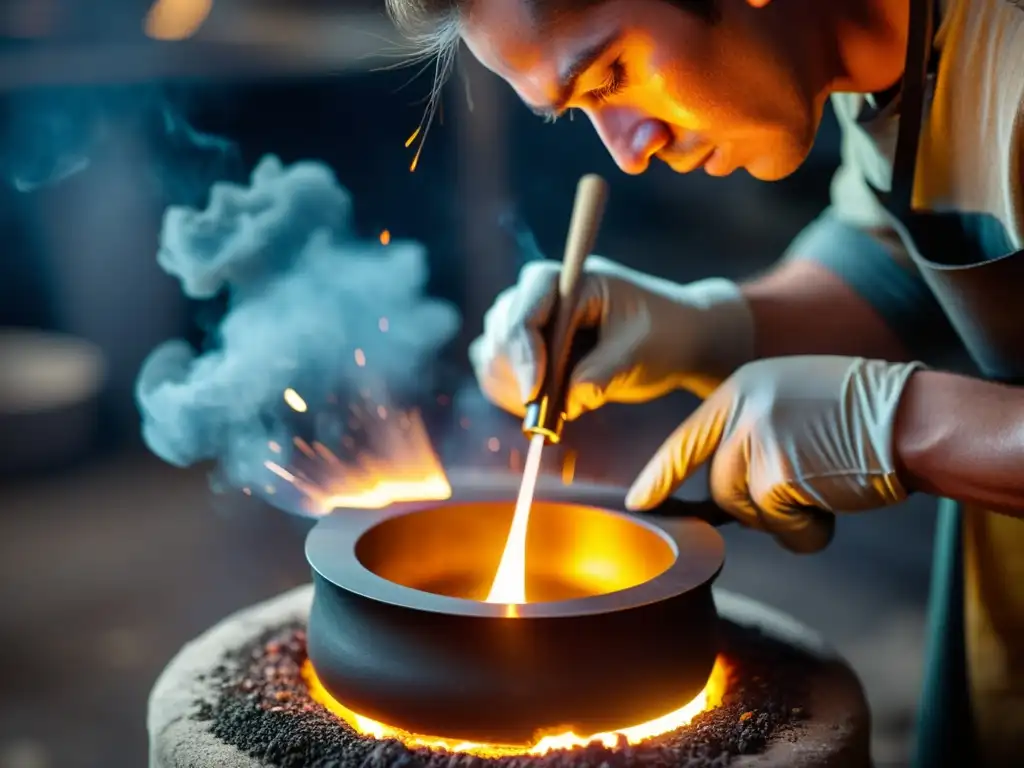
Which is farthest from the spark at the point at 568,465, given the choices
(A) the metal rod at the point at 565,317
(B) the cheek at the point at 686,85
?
(B) the cheek at the point at 686,85

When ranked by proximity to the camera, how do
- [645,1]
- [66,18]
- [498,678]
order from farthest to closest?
[66,18], [645,1], [498,678]

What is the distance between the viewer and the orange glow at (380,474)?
176cm

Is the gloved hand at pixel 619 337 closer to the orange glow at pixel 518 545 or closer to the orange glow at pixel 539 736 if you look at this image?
the orange glow at pixel 518 545

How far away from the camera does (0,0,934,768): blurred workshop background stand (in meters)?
3.32

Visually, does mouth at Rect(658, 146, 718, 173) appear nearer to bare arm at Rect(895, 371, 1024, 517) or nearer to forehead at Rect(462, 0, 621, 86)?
forehead at Rect(462, 0, 621, 86)

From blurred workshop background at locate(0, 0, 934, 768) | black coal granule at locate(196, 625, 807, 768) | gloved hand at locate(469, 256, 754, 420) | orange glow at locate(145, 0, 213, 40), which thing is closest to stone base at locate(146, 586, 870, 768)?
black coal granule at locate(196, 625, 807, 768)

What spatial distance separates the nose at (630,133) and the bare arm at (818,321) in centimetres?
57

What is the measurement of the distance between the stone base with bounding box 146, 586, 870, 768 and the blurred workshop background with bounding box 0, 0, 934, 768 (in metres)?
1.43

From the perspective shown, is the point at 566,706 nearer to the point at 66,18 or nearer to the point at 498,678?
the point at 498,678

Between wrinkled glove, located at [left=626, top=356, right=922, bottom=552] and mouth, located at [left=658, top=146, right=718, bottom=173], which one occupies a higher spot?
mouth, located at [left=658, top=146, right=718, bottom=173]

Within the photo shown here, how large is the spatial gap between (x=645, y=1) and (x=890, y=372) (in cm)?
63

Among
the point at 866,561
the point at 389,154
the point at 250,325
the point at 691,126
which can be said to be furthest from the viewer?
the point at 866,561

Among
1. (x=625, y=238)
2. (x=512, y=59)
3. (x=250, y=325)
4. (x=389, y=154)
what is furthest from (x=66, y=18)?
(x=512, y=59)

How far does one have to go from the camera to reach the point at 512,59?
1362mm
